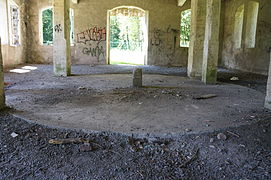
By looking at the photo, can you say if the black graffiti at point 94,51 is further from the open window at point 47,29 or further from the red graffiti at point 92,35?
the open window at point 47,29

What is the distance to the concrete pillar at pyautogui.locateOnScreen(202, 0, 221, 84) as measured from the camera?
28.0 ft

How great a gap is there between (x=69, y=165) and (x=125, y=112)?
78.5 inches

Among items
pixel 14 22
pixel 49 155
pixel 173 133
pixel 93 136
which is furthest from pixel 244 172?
pixel 14 22

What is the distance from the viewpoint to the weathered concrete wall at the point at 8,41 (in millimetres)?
12938

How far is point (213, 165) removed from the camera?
3131 mm

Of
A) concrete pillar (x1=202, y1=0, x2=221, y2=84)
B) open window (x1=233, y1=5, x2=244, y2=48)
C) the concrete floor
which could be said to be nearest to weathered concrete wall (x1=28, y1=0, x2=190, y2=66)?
open window (x1=233, y1=5, x2=244, y2=48)

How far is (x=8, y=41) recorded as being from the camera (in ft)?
44.1

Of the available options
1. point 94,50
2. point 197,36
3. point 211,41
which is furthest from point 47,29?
point 211,41

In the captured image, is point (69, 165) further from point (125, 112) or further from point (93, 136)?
point (125, 112)

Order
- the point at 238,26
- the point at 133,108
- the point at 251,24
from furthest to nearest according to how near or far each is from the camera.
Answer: the point at 238,26 < the point at 251,24 < the point at 133,108

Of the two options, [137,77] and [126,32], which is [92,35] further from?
[126,32]

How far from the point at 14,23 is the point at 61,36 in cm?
646

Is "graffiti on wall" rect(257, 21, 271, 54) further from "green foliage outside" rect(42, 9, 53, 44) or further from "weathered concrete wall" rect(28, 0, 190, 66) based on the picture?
"green foliage outside" rect(42, 9, 53, 44)

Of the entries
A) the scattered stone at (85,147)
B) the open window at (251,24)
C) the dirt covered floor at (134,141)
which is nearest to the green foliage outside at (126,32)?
the open window at (251,24)
